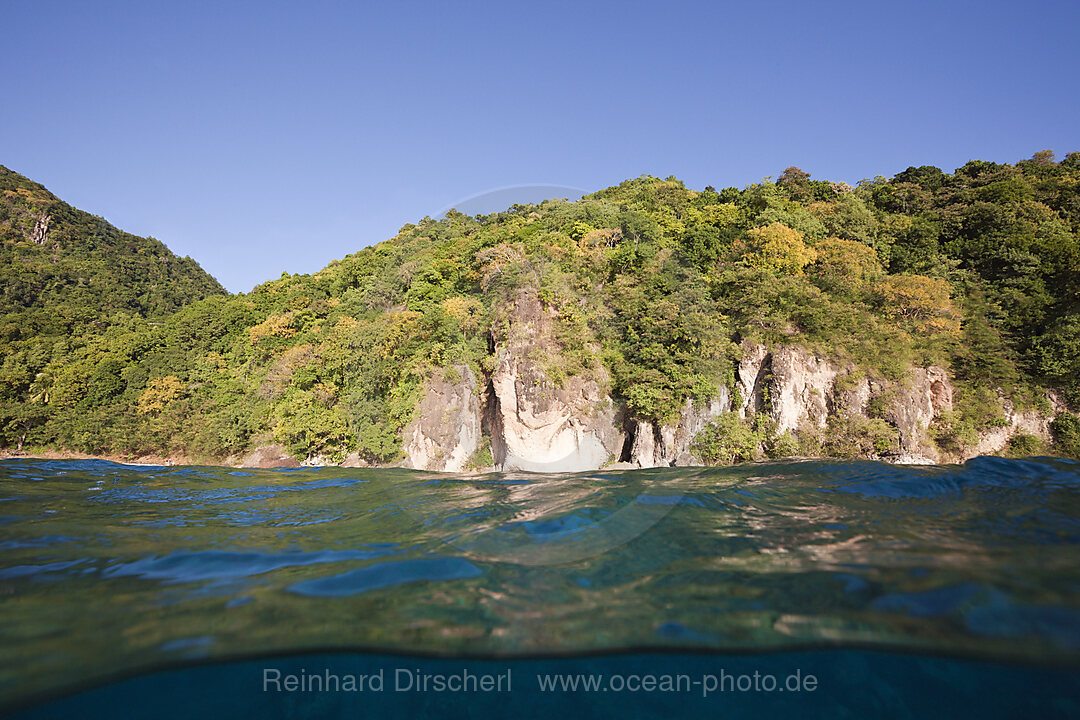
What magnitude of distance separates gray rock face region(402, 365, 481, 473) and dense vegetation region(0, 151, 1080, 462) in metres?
0.94

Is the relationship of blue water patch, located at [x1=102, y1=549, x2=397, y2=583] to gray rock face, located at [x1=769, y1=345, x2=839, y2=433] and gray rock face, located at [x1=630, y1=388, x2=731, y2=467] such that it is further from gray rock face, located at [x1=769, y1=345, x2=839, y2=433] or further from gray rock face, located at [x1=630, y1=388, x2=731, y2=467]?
gray rock face, located at [x1=769, y1=345, x2=839, y2=433]

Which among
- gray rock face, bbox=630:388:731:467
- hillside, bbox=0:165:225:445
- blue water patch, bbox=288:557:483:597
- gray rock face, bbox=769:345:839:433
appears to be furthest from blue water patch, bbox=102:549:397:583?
hillside, bbox=0:165:225:445

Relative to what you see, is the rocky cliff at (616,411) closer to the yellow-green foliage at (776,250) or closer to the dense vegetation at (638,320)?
the dense vegetation at (638,320)

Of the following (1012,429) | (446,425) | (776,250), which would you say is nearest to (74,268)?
(446,425)

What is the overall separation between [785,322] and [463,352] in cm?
1921

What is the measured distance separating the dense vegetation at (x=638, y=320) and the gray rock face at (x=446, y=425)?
94 cm

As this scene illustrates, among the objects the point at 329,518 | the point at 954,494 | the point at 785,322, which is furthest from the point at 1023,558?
the point at 785,322

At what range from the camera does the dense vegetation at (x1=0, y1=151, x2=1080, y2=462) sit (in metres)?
25.9

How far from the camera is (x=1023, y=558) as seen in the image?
3445mm

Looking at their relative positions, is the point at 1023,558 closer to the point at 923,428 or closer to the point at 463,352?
the point at 463,352

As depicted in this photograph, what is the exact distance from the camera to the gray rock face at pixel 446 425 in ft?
88.1

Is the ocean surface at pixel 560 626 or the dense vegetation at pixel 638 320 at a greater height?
the dense vegetation at pixel 638 320

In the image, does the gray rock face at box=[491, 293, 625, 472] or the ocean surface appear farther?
the gray rock face at box=[491, 293, 625, 472]

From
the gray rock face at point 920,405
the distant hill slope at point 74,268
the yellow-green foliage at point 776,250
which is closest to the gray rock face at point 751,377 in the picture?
the yellow-green foliage at point 776,250
